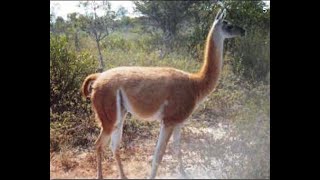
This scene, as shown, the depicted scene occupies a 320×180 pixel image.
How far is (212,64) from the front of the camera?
75.1 inches

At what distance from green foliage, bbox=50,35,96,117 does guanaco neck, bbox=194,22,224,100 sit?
45 cm

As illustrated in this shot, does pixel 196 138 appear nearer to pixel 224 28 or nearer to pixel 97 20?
pixel 224 28

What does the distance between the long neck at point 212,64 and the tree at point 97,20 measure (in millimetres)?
418

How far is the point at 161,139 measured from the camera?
187cm

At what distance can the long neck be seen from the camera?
1899 mm

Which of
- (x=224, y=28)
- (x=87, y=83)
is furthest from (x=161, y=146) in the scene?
(x=224, y=28)

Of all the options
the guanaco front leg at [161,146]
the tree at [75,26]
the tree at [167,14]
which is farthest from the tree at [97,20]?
the guanaco front leg at [161,146]

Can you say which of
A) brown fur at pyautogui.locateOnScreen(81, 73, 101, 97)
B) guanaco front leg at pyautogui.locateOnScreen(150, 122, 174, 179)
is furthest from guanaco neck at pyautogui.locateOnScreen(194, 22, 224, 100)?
brown fur at pyautogui.locateOnScreen(81, 73, 101, 97)

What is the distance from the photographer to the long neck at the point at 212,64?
1.90 m

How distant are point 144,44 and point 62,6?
369mm

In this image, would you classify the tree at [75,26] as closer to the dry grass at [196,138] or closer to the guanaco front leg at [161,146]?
the dry grass at [196,138]
